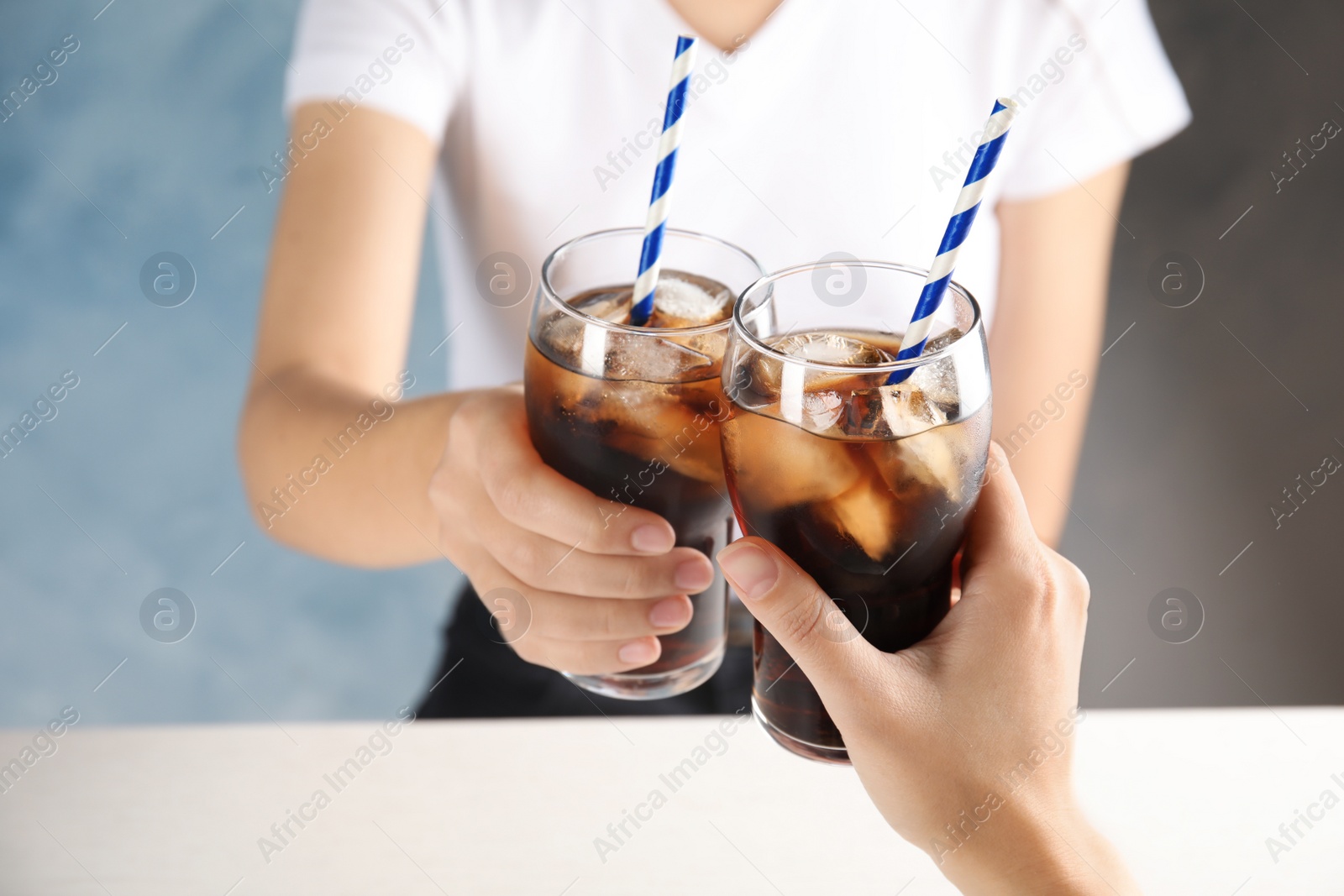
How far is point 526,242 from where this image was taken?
1550 millimetres

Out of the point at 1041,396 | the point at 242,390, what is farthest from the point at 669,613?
the point at 242,390

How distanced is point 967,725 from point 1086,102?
1.12 m

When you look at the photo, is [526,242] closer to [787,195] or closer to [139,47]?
[787,195]

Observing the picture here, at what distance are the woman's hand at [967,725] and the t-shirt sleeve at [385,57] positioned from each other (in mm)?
968

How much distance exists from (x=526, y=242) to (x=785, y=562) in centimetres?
92

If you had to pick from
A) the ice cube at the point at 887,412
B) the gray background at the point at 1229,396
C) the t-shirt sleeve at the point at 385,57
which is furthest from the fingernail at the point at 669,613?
the gray background at the point at 1229,396

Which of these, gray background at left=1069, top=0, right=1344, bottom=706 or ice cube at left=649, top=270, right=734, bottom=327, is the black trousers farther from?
gray background at left=1069, top=0, right=1344, bottom=706

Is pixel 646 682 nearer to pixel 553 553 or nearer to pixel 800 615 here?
pixel 553 553

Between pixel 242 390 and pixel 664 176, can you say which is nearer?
pixel 664 176

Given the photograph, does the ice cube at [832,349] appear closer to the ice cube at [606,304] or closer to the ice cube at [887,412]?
the ice cube at [887,412]

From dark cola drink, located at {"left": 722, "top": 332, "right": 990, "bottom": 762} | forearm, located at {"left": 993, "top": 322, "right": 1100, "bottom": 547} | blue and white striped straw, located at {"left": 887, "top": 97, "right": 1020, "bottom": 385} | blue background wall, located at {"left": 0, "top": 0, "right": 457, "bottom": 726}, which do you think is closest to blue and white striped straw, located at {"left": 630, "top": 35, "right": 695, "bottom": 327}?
dark cola drink, located at {"left": 722, "top": 332, "right": 990, "bottom": 762}

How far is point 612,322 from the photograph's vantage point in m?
0.87

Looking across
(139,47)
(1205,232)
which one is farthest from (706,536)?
(139,47)

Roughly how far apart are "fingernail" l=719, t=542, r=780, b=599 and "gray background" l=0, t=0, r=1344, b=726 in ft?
6.41
